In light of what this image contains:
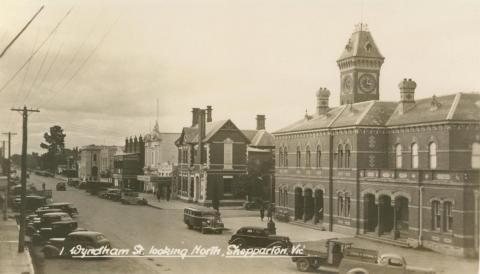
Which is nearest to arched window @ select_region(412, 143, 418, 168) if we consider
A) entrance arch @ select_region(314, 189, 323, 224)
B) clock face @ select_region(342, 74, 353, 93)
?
entrance arch @ select_region(314, 189, 323, 224)

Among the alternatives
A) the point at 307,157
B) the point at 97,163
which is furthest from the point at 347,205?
the point at 97,163

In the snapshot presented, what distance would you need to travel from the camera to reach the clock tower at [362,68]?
38812mm

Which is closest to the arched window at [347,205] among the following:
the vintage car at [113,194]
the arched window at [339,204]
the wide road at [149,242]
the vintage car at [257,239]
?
the arched window at [339,204]

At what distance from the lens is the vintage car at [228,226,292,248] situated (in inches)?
928

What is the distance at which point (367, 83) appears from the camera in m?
39.1

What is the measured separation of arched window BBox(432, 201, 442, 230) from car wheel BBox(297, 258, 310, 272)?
763 centimetres

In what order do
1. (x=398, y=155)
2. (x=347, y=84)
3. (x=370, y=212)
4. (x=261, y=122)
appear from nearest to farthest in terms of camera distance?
(x=398, y=155), (x=370, y=212), (x=347, y=84), (x=261, y=122)

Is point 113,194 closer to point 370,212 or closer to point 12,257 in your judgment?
point 370,212

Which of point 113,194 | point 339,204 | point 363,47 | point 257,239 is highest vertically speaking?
point 363,47

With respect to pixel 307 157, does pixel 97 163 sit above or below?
below

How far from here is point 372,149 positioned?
30.5 meters

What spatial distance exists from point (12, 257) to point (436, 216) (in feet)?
59.3

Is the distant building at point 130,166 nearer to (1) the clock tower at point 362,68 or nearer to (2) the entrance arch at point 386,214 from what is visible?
(1) the clock tower at point 362,68

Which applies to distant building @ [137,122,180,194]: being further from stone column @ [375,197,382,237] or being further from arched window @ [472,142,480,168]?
arched window @ [472,142,480,168]
